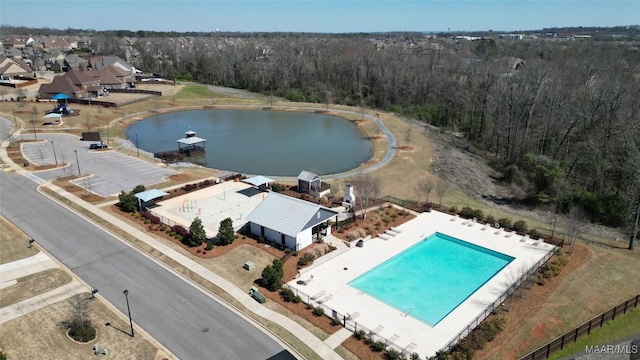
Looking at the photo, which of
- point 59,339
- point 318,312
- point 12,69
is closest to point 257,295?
point 318,312

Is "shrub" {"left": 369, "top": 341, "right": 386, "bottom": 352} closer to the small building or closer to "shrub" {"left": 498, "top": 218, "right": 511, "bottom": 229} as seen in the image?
"shrub" {"left": 498, "top": 218, "right": 511, "bottom": 229}

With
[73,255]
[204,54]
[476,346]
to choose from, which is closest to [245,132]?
[73,255]

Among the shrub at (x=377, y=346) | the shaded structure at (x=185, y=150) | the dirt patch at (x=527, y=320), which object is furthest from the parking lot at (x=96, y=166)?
the dirt patch at (x=527, y=320)

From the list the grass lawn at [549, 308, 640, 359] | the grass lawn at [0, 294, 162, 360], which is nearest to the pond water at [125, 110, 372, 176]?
the grass lawn at [0, 294, 162, 360]

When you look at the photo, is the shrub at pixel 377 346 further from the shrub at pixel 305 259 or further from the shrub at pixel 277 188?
the shrub at pixel 277 188

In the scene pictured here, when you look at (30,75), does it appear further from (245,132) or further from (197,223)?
(197,223)

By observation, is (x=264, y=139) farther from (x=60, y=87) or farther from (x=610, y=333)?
(x=610, y=333)

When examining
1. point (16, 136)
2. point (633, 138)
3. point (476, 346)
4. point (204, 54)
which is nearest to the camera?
point (476, 346)
